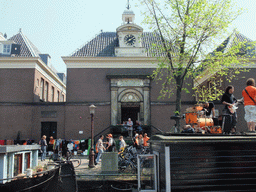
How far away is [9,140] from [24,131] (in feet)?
4.99

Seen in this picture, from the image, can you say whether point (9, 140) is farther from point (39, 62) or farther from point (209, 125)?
point (209, 125)

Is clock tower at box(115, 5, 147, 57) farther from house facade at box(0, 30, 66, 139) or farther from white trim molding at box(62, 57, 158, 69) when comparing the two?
house facade at box(0, 30, 66, 139)

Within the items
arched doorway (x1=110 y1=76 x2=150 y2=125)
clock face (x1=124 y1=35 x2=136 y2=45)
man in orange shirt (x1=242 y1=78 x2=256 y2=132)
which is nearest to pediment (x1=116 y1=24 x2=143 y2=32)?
clock face (x1=124 y1=35 x2=136 y2=45)

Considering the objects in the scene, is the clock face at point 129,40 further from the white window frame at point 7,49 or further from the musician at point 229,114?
the musician at point 229,114

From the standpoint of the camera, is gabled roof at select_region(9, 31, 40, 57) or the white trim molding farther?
gabled roof at select_region(9, 31, 40, 57)

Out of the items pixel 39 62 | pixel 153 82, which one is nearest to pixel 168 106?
pixel 153 82

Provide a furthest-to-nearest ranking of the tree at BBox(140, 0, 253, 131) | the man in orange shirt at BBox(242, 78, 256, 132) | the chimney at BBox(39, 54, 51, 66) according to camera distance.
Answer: the chimney at BBox(39, 54, 51, 66)
the tree at BBox(140, 0, 253, 131)
the man in orange shirt at BBox(242, 78, 256, 132)

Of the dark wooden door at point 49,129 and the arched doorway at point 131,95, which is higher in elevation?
the arched doorway at point 131,95

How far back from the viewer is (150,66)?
2502 cm

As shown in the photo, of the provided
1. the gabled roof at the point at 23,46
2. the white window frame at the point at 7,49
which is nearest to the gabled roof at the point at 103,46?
the gabled roof at the point at 23,46

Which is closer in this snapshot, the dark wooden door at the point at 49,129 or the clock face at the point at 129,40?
the dark wooden door at the point at 49,129

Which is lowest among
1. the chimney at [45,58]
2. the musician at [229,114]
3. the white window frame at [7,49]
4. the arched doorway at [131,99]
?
the musician at [229,114]

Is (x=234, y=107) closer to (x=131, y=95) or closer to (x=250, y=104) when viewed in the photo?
(x=250, y=104)

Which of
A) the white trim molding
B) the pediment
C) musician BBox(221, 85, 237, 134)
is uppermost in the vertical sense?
the pediment
